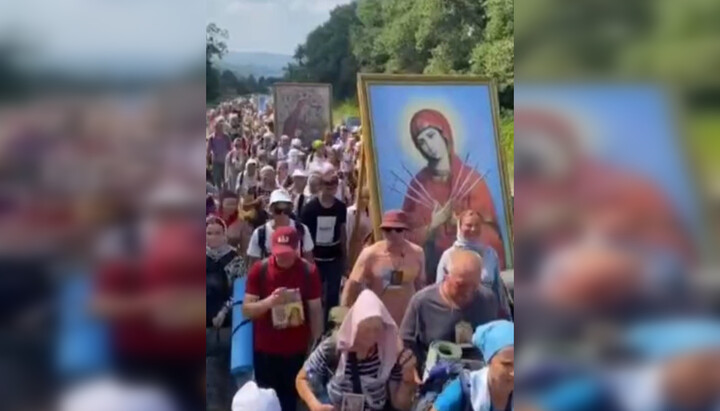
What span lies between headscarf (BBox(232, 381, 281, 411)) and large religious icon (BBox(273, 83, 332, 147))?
64 centimetres

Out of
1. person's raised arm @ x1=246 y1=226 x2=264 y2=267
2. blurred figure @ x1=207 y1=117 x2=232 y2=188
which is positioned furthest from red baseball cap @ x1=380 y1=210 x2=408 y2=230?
blurred figure @ x1=207 y1=117 x2=232 y2=188

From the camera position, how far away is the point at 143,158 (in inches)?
104

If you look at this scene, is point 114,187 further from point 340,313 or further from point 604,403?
point 604,403

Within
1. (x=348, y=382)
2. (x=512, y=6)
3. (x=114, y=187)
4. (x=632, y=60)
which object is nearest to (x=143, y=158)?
(x=114, y=187)

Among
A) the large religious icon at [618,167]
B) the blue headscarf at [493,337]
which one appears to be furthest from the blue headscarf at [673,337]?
the blue headscarf at [493,337]

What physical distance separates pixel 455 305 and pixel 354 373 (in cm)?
32

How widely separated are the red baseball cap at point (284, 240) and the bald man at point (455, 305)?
0.35 m

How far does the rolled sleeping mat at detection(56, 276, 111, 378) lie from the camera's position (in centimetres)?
264

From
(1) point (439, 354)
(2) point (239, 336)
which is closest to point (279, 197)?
(2) point (239, 336)

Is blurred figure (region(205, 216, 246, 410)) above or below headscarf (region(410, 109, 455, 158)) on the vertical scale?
below

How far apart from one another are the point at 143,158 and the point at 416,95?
0.75 m

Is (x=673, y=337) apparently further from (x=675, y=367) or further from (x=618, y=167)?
(x=618, y=167)

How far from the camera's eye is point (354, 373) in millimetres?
2961

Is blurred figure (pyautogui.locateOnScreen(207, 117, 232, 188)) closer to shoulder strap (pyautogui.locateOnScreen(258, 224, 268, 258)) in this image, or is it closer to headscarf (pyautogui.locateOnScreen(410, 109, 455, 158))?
shoulder strap (pyautogui.locateOnScreen(258, 224, 268, 258))
